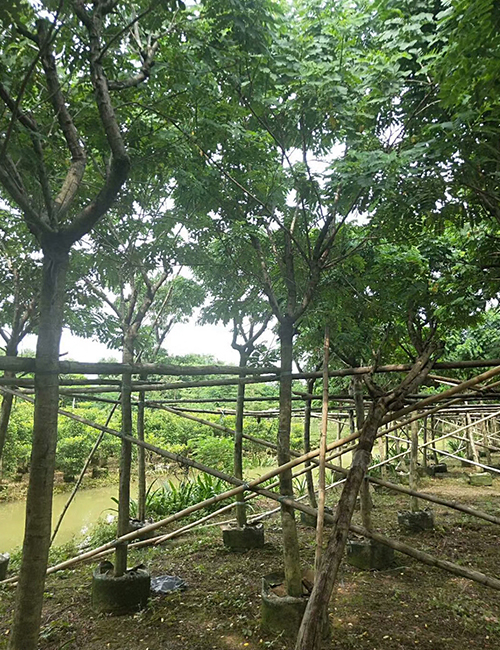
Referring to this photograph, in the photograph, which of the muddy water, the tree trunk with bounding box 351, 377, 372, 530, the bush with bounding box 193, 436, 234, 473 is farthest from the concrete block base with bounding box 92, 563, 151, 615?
the bush with bounding box 193, 436, 234, 473

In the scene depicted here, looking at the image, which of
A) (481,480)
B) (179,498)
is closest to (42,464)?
(179,498)

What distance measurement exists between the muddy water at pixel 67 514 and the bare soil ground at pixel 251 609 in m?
3.42

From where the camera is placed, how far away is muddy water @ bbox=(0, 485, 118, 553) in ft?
26.8

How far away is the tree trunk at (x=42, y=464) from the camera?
2.44 m

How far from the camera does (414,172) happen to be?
11.0 ft

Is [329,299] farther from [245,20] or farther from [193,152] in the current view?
[245,20]

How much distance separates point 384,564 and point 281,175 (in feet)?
15.5

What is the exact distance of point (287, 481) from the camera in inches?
150

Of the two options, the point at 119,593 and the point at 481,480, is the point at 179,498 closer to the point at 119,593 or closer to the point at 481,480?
the point at 119,593

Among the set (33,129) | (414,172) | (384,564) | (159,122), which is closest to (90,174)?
(159,122)

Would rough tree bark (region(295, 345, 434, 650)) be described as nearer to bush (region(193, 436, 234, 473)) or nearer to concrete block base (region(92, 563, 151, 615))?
concrete block base (region(92, 563, 151, 615))

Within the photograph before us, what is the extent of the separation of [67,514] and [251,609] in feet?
24.9

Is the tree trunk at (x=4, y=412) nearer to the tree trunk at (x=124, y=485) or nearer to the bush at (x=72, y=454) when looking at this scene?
the tree trunk at (x=124, y=485)

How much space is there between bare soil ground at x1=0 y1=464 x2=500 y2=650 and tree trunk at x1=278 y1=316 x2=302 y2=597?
466 millimetres
